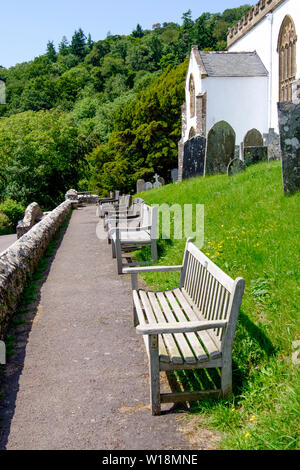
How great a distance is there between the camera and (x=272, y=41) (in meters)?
26.2

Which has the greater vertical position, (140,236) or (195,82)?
(195,82)

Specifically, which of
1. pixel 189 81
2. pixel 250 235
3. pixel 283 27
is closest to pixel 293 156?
pixel 250 235

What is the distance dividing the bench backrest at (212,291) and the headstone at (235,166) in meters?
7.45

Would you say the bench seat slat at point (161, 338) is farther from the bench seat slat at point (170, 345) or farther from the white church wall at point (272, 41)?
the white church wall at point (272, 41)

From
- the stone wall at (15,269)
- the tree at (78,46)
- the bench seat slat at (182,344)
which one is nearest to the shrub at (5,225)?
the stone wall at (15,269)

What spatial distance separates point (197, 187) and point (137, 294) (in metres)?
7.01

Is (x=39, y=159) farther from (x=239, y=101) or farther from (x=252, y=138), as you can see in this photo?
(x=252, y=138)

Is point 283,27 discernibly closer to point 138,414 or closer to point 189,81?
point 189,81

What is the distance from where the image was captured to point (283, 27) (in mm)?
24578

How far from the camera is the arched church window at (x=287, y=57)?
23.6 meters
